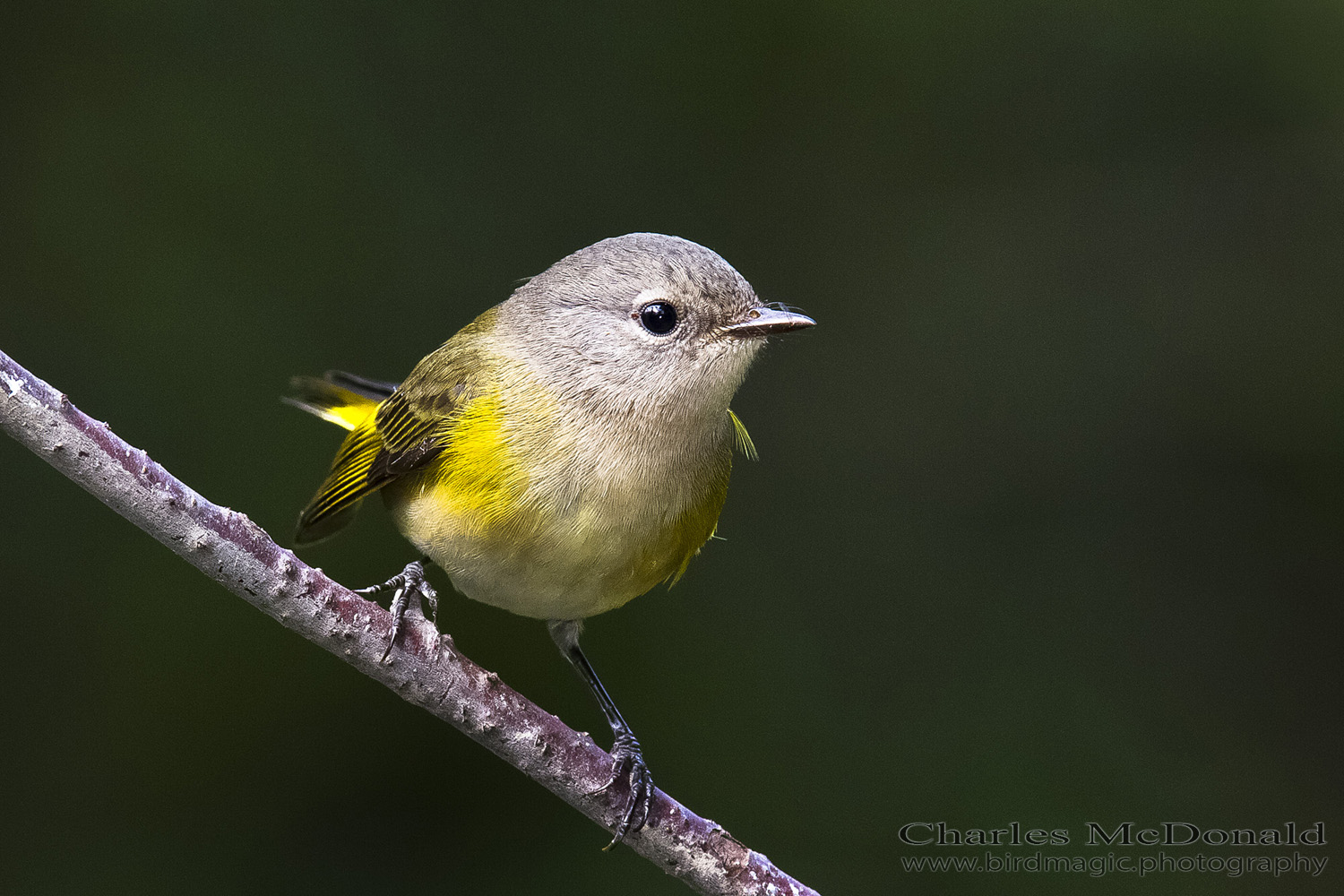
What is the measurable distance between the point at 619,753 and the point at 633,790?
15cm

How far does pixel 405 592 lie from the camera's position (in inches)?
85.0

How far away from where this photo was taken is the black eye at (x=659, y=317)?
2.19 meters

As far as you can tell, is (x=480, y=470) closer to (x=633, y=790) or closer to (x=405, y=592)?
(x=405, y=592)

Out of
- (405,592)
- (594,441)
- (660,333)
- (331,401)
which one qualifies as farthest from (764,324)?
(331,401)

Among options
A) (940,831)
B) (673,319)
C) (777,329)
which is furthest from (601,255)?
(940,831)

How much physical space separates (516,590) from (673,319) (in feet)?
1.94

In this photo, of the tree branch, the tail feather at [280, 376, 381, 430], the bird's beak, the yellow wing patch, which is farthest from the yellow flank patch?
the tail feather at [280, 376, 381, 430]

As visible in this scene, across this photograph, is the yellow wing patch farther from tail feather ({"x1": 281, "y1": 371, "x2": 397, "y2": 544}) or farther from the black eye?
tail feather ({"x1": 281, "y1": 371, "x2": 397, "y2": 544})

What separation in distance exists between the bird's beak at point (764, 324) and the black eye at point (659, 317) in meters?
0.10

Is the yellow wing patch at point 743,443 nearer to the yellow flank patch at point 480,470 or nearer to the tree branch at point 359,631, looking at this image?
the yellow flank patch at point 480,470

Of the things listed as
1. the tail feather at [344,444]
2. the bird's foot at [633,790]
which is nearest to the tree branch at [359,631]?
the bird's foot at [633,790]

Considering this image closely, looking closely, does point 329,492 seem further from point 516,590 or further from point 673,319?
point 673,319

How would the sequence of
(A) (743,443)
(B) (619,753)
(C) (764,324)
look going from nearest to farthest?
(C) (764,324), (B) (619,753), (A) (743,443)

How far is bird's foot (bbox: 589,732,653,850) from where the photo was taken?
217cm
